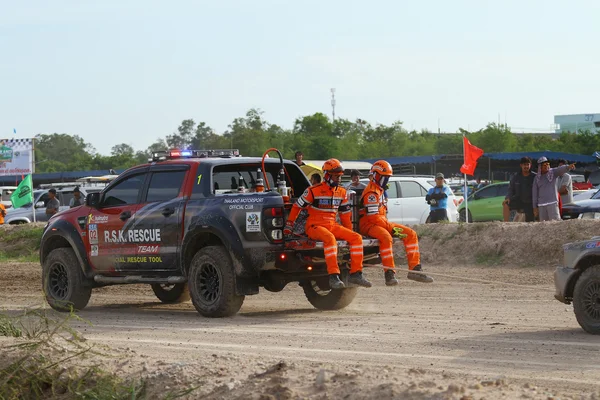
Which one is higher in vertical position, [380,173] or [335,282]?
[380,173]

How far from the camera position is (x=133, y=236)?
12609 mm

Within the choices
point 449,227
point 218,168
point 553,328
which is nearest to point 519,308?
point 553,328

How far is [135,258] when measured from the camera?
12586 millimetres

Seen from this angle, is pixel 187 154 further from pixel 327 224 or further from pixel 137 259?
pixel 327 224

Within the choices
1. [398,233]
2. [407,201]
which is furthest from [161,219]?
[407,201]

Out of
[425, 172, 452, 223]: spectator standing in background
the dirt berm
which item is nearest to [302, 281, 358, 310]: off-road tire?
the dirt berm

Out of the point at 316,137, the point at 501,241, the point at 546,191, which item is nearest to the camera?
the point at 501,241

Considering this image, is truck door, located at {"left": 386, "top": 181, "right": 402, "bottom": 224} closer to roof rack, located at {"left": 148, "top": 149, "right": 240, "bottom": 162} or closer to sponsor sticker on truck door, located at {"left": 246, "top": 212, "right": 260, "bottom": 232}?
roof rack, located at {"left": 148, "top": 149, "right": 240, "bottom": 162}

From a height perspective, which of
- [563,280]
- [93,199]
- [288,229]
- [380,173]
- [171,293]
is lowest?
Answer: [171,293]

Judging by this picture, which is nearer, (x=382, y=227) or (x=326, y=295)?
(x=382, y=227)

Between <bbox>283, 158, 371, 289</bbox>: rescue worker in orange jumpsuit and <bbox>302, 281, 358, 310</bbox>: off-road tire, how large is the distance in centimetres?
94

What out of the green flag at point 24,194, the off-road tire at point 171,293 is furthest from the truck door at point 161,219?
the green flag at point 24,194

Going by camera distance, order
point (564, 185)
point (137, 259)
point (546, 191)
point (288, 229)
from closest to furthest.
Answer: point (288, 229) < point (137, 259) < point (546, 191) < point (564, 185)

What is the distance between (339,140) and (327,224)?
207 feet
